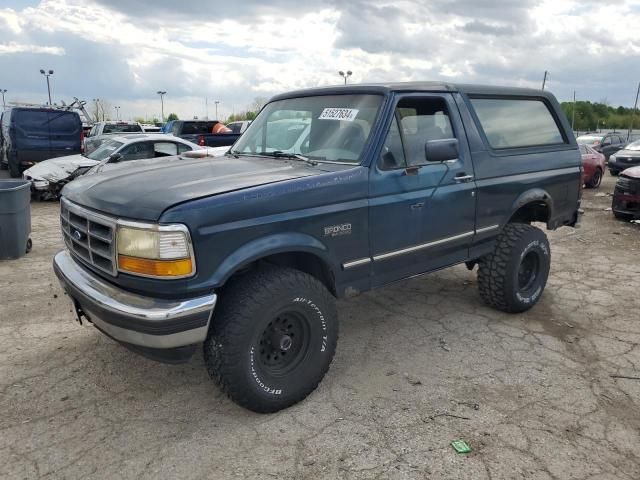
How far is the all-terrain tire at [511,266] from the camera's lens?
459 centimetres

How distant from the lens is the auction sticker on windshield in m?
3.68

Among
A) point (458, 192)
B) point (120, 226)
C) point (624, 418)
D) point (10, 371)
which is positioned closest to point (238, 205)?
point (120, 226)

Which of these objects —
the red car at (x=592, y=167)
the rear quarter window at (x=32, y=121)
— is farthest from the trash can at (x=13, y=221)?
the red car at (x=592, y=167)

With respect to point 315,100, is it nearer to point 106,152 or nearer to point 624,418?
point 624,418

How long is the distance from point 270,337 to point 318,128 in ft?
5.39

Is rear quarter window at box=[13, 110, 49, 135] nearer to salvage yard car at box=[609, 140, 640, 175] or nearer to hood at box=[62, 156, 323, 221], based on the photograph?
hood at box=[62, 156, 323, 221]

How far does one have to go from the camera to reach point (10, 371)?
3660 millimetres

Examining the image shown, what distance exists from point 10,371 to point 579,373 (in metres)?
4.20

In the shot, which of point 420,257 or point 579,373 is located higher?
point 420,257

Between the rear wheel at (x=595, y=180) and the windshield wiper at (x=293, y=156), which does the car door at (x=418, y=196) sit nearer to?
the windshield wiper at (x=293, y=156)

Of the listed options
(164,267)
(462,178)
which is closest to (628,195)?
(462,178)

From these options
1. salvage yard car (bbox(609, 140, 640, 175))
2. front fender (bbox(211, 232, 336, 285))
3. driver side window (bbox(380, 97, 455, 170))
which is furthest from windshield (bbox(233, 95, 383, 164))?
salvage yard car (bbox(609, 140, 640, 175))

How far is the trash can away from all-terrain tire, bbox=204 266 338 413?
466 cm

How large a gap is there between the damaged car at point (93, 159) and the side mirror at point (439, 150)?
7.89 meters
